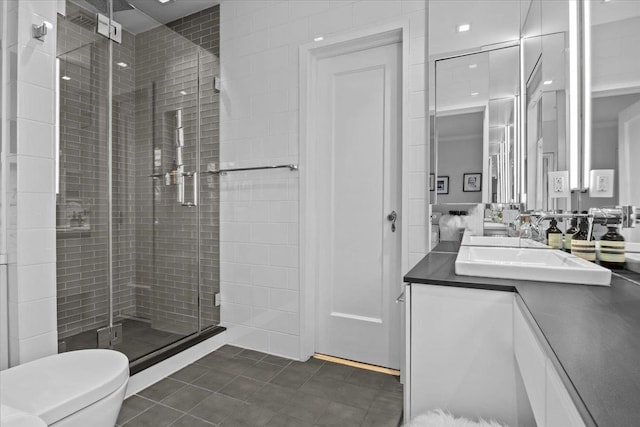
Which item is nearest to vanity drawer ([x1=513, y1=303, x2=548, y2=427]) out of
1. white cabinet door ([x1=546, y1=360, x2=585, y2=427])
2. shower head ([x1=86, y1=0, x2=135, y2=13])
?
white cabinet door ([x1=546, y1=360, x2=585, y2=427])

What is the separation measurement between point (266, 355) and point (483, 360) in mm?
1664

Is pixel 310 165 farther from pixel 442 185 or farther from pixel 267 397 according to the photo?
pixel 267 397

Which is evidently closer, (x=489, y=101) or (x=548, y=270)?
(x=548, y=270)

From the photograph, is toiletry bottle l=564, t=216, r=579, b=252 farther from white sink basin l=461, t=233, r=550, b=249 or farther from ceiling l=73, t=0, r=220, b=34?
ceiling l=73, t=0, r=220, b=34

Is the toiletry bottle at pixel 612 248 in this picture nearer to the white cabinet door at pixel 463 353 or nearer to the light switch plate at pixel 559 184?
the light switch plate at pixel 559 184

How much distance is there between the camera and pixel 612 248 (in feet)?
4.14

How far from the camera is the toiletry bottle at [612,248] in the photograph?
1248 millimetres

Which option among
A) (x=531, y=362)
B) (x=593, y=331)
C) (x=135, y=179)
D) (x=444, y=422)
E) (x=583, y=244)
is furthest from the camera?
(x=135, y=179)

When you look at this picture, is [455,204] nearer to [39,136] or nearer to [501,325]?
[501,325]

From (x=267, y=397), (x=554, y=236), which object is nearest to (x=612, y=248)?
(x=554, y=236)

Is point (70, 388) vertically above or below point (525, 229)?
below

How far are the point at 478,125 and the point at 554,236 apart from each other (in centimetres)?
73

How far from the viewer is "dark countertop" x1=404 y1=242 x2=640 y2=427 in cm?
43

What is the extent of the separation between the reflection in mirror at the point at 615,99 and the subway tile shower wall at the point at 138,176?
2.28 metres
